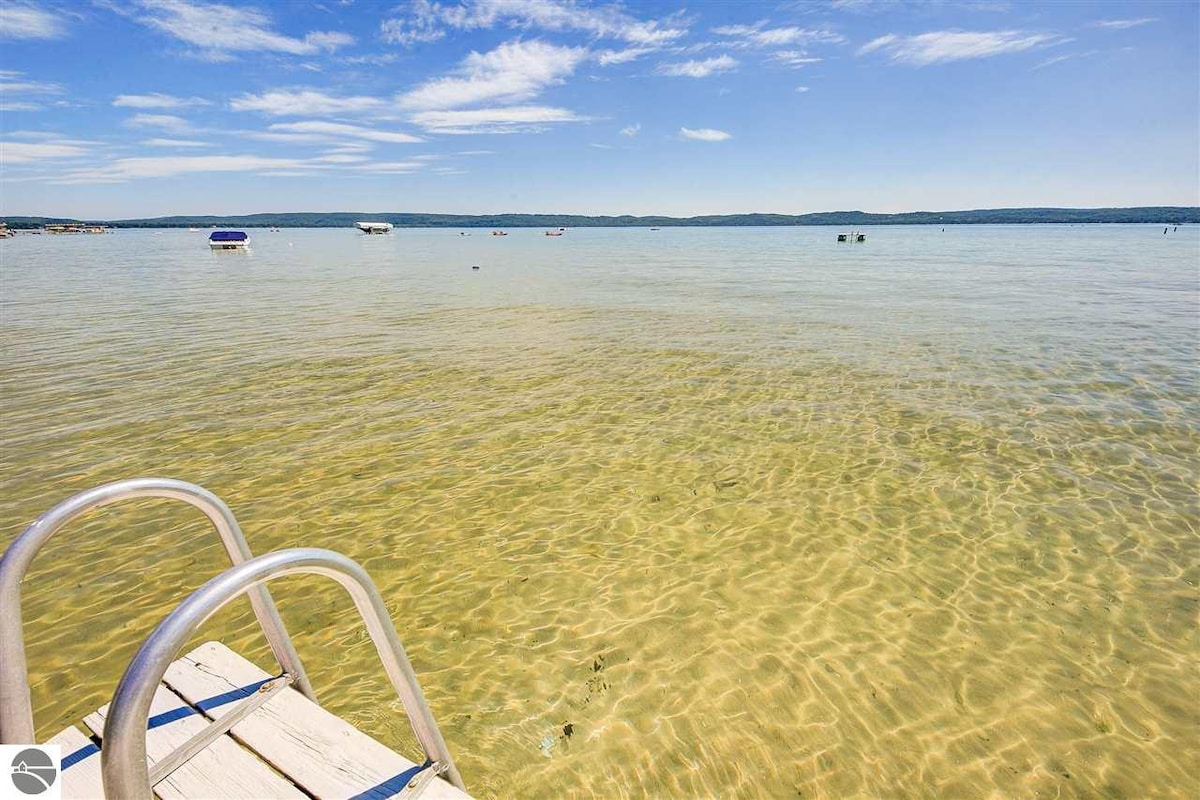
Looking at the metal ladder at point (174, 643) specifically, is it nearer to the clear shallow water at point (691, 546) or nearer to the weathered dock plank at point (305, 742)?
the weathered dock plank at point (305, 742)

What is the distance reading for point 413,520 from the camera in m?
7.98

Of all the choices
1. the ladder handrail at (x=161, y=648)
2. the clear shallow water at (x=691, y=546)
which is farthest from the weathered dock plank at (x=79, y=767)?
the clear shallow water at (x=691, y=546)

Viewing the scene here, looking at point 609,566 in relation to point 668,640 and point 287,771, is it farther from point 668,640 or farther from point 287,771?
point 287,771

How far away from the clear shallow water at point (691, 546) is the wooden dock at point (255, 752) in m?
1.45

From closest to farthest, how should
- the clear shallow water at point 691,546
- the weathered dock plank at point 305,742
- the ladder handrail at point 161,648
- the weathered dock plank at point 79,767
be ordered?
the ladder handrail at point 161,648 → the weathered dock plank at point 79,767 → the weathered dock plank at point 305,742 → the clear shallow water at point 691,546

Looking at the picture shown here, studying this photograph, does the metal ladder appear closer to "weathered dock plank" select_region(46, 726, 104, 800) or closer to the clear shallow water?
"weathered dock plank" select_region(46, 726, 104, 800)

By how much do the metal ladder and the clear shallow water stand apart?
1.61m

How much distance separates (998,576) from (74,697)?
31.7 feet

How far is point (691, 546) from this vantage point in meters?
7.36

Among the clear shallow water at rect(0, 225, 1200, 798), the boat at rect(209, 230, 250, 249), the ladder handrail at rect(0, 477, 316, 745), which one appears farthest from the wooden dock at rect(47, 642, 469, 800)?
the boat at rect(209, 230, 250, 249)

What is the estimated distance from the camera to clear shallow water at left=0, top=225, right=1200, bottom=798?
4809 millimetres

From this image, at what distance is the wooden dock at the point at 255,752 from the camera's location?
3.05 m

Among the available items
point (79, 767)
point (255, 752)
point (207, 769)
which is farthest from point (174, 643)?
point (79, 767)

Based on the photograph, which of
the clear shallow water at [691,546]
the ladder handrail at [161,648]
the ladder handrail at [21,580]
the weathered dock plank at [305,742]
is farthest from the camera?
the clear shallow water at [691,546]
